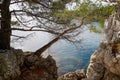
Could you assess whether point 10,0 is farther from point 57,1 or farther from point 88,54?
point 88,54

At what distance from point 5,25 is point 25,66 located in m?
1.44

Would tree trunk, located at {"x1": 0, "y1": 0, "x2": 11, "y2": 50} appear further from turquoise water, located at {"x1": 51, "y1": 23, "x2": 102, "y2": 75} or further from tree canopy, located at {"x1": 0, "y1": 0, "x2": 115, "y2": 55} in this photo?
turquoise water, located at {"x1": 51, "y1": 23, "x2": 102, "y2": 75}

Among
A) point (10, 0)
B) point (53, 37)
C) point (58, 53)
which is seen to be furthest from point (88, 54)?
point (10, 0)

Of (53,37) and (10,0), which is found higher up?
(10,0)

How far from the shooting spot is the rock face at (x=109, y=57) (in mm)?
5206

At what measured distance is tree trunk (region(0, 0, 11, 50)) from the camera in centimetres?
736

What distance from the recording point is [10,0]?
739cm

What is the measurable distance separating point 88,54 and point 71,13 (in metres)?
12.4

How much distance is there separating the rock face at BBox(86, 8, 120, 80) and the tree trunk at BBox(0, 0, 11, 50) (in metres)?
2.91

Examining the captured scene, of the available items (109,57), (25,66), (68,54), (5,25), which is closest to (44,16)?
(5,25)

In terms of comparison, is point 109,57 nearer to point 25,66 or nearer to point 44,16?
point 44,16

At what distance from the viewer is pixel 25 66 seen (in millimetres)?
7957

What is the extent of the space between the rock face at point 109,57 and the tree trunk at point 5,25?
291cm

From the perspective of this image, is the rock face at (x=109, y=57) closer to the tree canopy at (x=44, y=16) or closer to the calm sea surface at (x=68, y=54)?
the tree canopy at (x=44, y=16)
